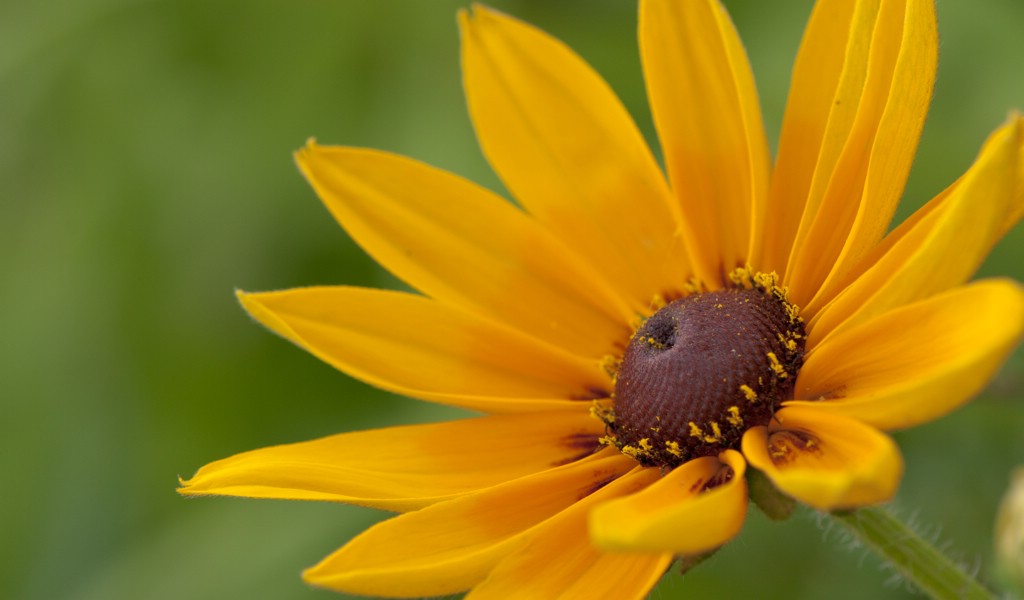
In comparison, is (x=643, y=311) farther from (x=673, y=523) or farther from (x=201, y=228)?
(x=201, y=228)

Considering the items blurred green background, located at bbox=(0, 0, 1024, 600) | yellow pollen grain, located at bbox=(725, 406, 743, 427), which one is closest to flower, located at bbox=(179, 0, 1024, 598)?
yellow pollen grain, located at bbox=(725, 406, 743, 427)

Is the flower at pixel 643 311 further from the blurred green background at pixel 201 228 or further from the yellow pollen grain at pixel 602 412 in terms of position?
the blurred green background at pixel 201 228

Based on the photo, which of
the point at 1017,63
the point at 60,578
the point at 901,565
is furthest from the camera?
the point at 60,578

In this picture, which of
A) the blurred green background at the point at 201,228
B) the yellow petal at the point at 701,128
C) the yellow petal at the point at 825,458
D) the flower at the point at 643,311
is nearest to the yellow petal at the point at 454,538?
the flower at the point at 643,311

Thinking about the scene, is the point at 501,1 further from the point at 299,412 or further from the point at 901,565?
the point at 901,565

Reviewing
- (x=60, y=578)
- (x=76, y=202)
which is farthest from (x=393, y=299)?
(x=76, y=202)
